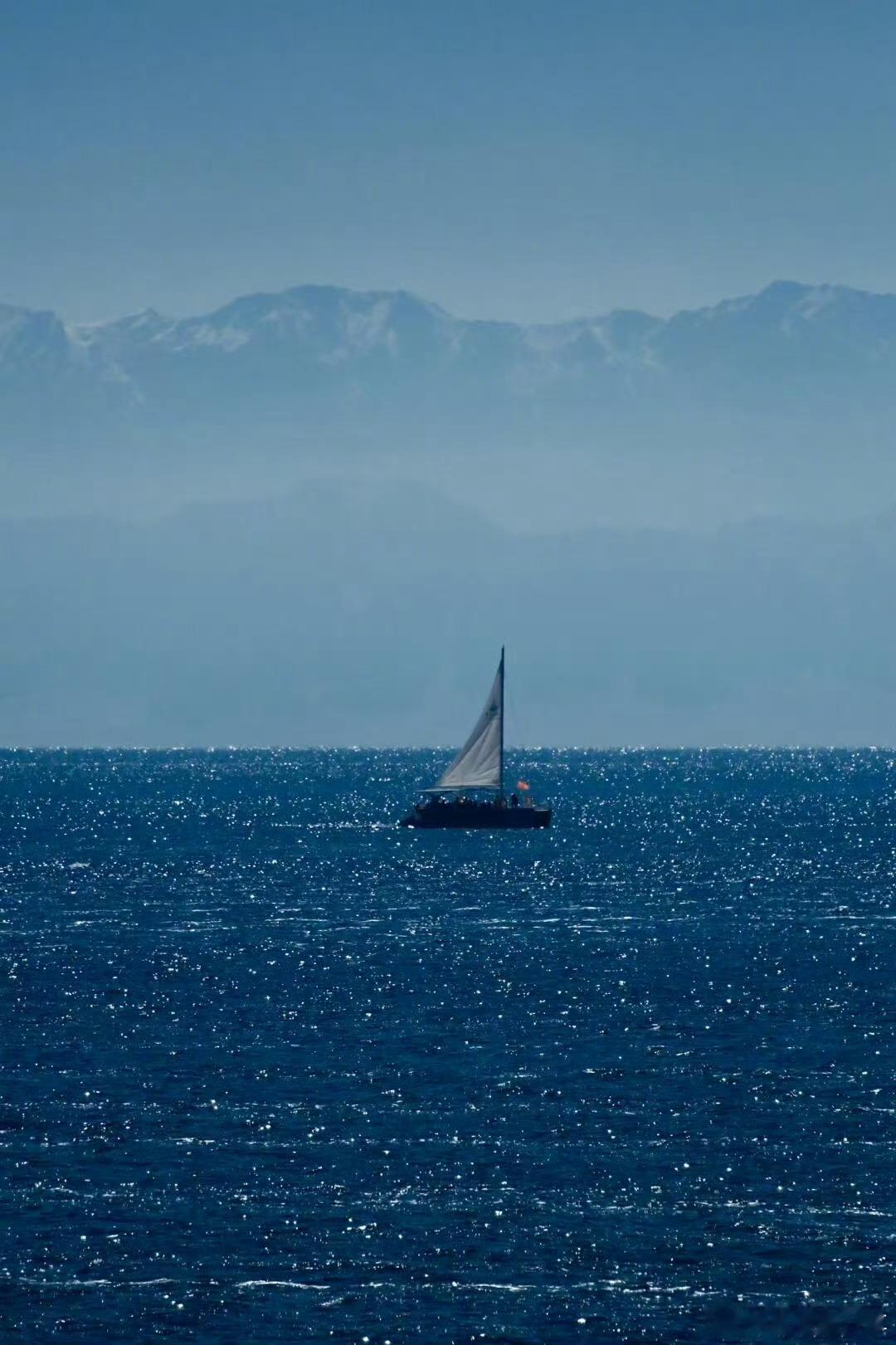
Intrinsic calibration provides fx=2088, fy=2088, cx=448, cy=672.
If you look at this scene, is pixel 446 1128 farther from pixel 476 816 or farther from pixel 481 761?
pixel 476 816

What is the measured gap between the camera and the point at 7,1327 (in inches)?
1576

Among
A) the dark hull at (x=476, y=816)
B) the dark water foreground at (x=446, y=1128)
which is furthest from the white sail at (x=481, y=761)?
the dark water foreground at (x=446, y=1128)

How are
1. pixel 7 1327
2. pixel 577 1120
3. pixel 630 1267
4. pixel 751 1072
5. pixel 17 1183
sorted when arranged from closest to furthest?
pixel 7 1327
pixel 630 1267
pixel 17 1183
pixel 577 1120
pixel 751 1072

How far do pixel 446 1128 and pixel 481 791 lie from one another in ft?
409

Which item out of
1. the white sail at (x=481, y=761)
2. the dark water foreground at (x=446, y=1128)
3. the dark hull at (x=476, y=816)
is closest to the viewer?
the dark water foreground at (x=446, y=1128)

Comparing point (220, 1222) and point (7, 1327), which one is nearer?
point (7, 1327)

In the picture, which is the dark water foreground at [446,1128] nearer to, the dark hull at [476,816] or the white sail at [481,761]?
the white sail at [481,761]

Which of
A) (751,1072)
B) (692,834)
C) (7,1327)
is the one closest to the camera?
(7,1327)

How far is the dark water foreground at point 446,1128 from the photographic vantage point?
41.8 m

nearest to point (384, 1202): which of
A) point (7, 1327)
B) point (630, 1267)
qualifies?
point (630, 1267)

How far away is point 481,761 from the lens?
178 metres

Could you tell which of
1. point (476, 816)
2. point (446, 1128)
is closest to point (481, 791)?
point (476, 816)

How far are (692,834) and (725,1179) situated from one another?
149 metres

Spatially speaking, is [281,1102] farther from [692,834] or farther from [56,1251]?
[692,834]
